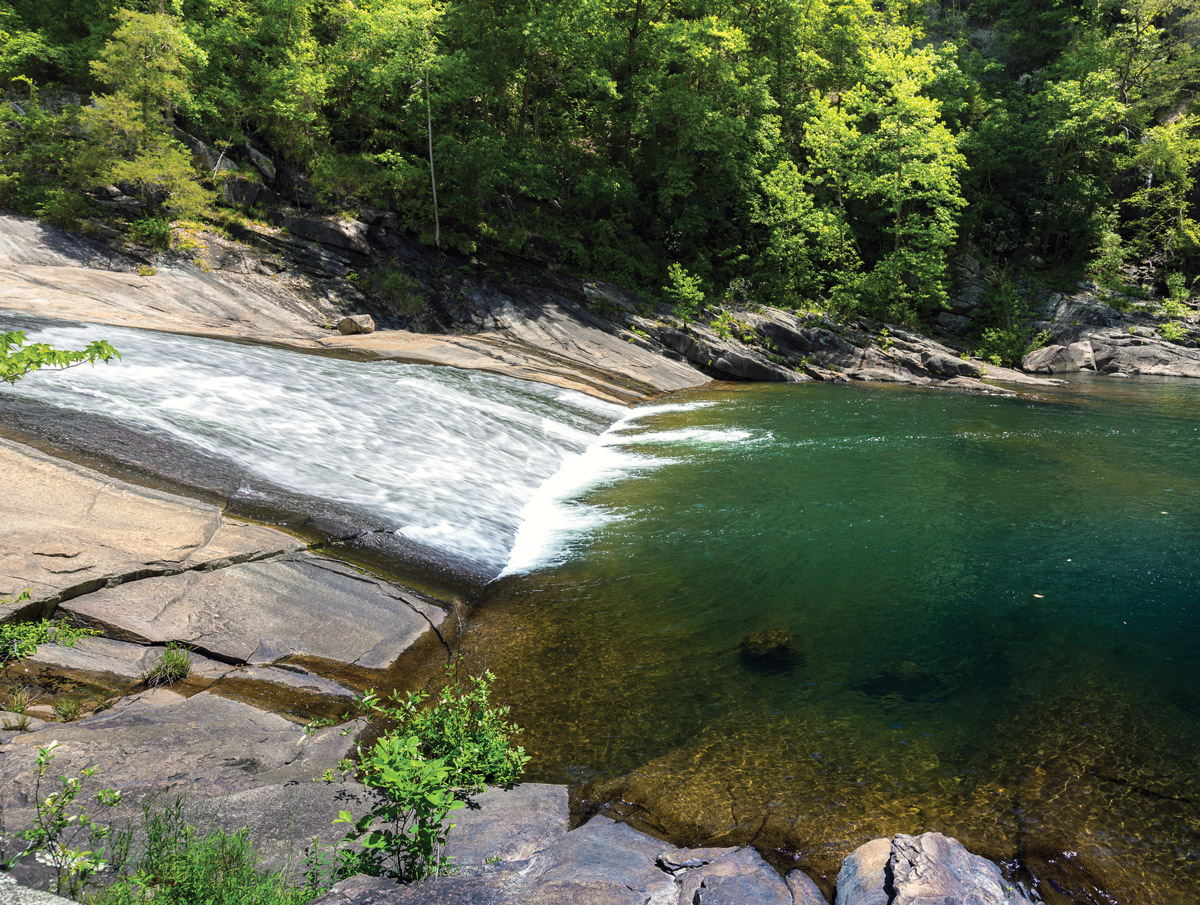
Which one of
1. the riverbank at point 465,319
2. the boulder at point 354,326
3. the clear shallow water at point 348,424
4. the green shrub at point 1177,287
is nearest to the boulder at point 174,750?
the clear shallow water at point 348,424

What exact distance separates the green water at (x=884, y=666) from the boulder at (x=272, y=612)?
0.99 m

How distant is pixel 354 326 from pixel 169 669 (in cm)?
1893

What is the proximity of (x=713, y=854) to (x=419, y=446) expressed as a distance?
9.36 m

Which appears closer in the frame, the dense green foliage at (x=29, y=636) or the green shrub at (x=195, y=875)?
the green shrub at (x=195, y=875)

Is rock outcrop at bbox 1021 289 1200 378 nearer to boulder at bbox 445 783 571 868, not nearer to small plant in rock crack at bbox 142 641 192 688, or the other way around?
boulder at bbox 445 783 571 868

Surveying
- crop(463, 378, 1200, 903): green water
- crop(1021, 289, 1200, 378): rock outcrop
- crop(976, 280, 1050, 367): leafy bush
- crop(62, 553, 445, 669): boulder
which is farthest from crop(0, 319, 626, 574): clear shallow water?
crop(1021, 289, 1200, 378): rock outcrop

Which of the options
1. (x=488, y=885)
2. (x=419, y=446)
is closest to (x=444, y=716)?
(x=488, y=885)

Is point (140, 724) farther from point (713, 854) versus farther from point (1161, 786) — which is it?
point (1161, 786)

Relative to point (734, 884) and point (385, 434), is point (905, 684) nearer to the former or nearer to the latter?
point (734, 884)

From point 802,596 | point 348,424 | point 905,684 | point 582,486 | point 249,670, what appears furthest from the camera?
point 582,486

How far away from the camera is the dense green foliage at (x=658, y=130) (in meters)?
24.9

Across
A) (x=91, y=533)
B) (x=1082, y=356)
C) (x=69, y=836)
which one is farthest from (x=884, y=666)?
(x=1082, y=356)

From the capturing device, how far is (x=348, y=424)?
474 inches

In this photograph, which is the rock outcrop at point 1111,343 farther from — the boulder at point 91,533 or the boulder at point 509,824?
the boulder at point 91,533
